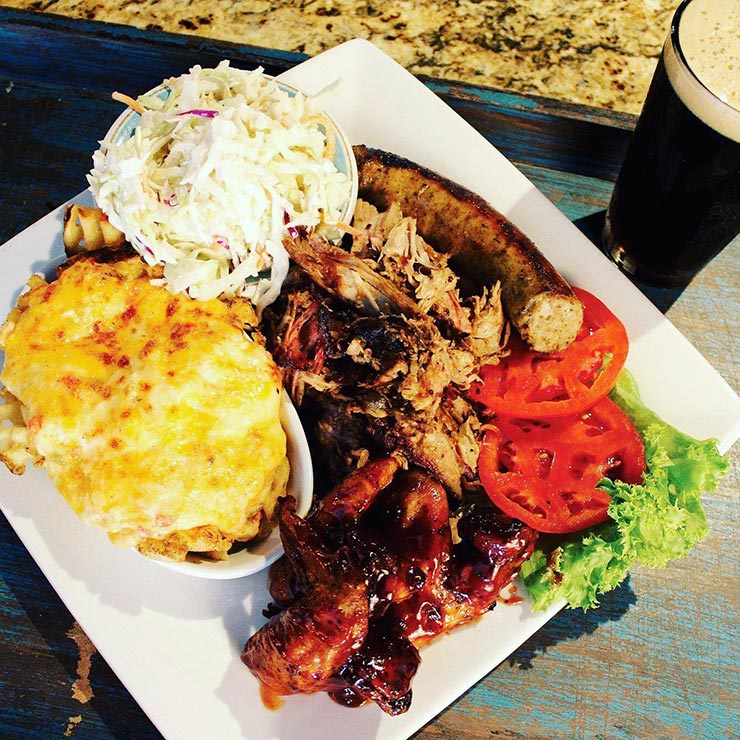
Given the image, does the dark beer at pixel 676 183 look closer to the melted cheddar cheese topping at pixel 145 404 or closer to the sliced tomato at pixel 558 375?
the sliced tomato at pixel 558 375

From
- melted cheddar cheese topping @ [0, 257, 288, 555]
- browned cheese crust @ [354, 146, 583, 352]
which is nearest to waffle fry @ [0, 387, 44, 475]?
melted cheddar cheese topping @ [0, 257, 288, 555]

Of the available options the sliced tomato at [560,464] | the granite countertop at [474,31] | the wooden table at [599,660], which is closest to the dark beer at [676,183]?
the wooden table at [599,660]

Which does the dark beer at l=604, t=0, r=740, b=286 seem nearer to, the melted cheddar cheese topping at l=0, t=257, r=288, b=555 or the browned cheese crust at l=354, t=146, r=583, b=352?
the browned cheese crust at l=354, t=146, r=583, b=352

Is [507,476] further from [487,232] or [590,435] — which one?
[487,232]

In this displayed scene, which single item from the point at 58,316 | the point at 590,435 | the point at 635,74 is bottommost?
the point at 590,435

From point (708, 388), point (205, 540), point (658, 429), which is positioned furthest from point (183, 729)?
point (708, 388)

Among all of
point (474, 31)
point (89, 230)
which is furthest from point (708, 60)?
point (89, 230)
